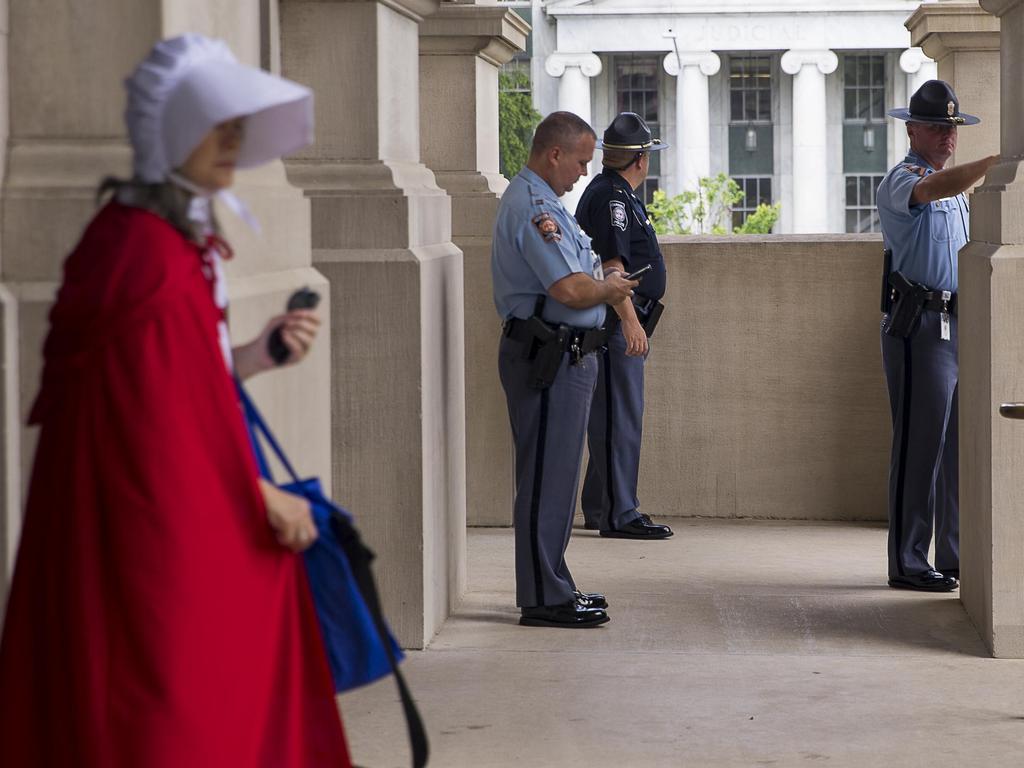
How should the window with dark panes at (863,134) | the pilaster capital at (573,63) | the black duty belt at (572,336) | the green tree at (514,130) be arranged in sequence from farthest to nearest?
the window with dark panes at (863,134)
the pilaster capital at (573,63)
the green tree at (514,130)
the black duty belt at (572,336)

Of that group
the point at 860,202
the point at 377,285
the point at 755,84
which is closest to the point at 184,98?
the point at 377,285

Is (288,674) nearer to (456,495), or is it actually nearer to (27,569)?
(27,569)

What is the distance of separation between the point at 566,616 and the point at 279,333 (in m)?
3.45

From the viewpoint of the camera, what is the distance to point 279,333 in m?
2.92

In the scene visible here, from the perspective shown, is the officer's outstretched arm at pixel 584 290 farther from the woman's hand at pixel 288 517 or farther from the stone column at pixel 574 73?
the stone column at pixel 574 73

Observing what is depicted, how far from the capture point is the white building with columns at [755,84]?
54125 mm

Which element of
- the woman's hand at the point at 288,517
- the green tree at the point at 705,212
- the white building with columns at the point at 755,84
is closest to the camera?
the woman's hand at the point at 288,517

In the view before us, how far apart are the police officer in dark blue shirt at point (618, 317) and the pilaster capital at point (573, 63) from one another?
47.0 metres

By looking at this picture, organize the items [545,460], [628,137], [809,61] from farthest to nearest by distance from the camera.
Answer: [809,61]
[628,137]
[545,460]

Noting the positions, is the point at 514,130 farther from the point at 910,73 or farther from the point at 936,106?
the point at 936,106

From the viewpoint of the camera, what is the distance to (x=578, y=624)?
619cm

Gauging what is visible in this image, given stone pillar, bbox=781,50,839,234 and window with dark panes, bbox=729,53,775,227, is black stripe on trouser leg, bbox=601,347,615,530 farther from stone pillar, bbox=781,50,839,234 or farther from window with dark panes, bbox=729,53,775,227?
window with dark panes, bbox=729,53,775,227

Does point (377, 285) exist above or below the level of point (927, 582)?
above

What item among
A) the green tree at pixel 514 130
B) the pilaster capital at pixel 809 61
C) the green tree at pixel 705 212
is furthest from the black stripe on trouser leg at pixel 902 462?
the pilaster capital at pixel 809 61
